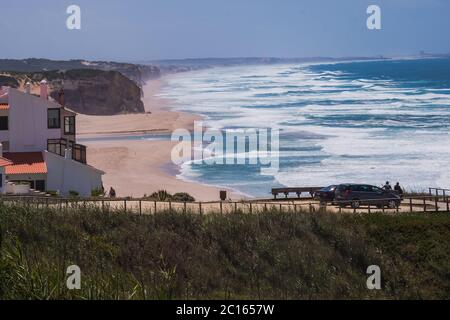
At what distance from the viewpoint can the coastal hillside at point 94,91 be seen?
98.8 meters

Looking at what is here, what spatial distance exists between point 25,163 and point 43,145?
7.39ft

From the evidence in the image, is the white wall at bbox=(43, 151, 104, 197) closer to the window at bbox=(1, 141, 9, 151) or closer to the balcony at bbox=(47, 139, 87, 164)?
the balcony at bbox=(47, 139, 87, 164)

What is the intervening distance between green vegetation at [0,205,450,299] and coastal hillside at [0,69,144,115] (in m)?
74.8

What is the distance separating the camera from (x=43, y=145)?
37281mm

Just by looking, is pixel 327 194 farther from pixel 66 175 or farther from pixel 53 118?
pixel 53 118

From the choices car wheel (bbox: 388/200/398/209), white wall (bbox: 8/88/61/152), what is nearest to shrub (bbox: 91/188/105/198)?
white wall (bbox: 8/88/61/152)

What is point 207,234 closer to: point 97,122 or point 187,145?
point 187,145

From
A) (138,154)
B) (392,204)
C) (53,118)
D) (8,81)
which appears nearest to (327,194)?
(392,204)

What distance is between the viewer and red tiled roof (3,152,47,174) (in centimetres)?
3416

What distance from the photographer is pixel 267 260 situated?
21547 mm

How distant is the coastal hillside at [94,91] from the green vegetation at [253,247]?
2946 inches

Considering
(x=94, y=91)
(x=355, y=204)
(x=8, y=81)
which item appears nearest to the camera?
(x=355, y=204)

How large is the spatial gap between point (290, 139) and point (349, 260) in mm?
42926
